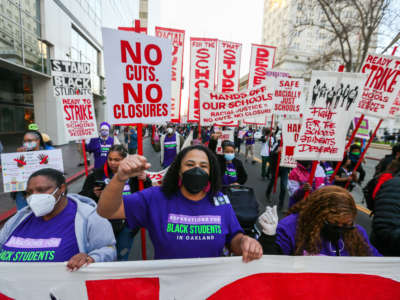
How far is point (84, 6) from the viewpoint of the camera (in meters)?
17.5

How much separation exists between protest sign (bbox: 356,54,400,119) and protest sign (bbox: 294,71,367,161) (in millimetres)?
865

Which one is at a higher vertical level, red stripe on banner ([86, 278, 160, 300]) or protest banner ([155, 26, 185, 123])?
protest banner ([155, 26, 185, 123])

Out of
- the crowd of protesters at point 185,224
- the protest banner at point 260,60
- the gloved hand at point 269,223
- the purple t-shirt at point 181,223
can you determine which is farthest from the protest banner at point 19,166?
the protest banner at point 260,60

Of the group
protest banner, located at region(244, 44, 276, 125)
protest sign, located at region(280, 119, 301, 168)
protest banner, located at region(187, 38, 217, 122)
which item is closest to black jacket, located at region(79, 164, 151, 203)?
protest sign, located at region(280, 119, 301, 168)

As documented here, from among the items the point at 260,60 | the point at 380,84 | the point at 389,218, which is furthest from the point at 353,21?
the point at 389,218

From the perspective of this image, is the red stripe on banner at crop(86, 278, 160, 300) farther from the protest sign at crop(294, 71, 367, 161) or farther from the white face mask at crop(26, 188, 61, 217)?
the protest sign at crop(294, 71, 367, 161)

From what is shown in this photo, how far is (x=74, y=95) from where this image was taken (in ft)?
13.3

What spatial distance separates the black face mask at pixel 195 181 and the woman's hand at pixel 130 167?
0.37 meters

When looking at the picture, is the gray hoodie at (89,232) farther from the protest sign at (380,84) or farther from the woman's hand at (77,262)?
the protest sign at (380,84)

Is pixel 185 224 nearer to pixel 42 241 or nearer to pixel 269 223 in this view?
pixel 269 223

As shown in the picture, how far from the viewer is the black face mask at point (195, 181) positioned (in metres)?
1.51

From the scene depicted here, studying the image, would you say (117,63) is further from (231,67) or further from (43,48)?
(43,48)

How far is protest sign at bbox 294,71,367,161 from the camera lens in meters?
2.58

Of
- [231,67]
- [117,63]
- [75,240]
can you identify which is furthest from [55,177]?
[231,67]
